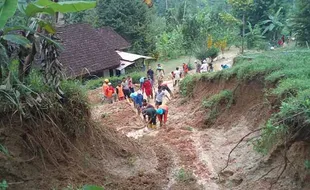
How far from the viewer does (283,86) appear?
361 inches

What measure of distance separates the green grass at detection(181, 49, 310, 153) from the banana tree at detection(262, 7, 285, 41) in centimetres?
1743

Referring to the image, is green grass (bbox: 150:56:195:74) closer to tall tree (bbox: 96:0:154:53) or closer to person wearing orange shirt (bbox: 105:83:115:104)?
tall tree (bbox: 96:0:154:53)

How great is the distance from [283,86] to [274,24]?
24.0 m

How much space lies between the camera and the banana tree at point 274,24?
102ft

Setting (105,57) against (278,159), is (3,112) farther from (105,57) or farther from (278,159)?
(105,57)

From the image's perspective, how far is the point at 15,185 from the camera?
605cm

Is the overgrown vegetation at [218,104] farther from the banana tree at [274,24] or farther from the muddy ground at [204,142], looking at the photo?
the banana tree at [274,24]

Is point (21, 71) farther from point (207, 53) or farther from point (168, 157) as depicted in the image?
point (207, 53)

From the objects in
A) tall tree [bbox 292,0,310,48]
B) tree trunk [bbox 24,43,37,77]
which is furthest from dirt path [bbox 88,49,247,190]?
tall tree [bbox 292,0,310,48]

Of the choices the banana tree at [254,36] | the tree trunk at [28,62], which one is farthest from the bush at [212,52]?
the tree trunk at [28,62]

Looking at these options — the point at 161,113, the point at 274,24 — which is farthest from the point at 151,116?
the point at 274,24

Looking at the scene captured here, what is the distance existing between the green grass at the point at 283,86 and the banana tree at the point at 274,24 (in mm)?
17432

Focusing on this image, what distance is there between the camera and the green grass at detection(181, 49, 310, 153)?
6934 millimetres

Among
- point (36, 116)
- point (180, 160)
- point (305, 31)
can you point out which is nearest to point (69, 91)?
point (36, 116)
